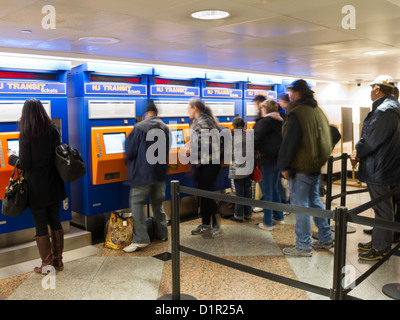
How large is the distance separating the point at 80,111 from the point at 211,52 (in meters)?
1.62

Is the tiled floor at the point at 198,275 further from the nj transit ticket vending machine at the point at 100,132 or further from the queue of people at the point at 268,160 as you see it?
the nj transit ticket vending machine at the point at 100,132

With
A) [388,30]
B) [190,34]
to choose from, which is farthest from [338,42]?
[190,34]

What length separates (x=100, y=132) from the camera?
4.56 metres

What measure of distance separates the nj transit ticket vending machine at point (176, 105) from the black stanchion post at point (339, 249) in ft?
11.1

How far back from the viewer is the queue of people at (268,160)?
362cm

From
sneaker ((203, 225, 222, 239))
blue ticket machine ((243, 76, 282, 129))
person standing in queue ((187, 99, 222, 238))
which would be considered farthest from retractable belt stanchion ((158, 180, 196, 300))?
blue ticket machine ((243, 76, 282, 129))

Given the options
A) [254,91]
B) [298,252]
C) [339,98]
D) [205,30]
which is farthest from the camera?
[339,98]

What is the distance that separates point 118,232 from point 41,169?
4.13ft

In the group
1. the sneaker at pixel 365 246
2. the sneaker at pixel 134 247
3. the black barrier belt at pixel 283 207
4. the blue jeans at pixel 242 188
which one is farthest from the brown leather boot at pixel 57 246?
the sneaker at pixel 365 246

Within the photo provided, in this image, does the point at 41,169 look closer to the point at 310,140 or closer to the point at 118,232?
the point at 118,232

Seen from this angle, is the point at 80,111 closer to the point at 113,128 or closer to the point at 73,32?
the point at 113,128

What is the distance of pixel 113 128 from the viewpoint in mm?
4691

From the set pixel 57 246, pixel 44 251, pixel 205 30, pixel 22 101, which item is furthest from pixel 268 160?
pixel 22 101

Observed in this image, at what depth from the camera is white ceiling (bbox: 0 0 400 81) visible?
2.57 m
